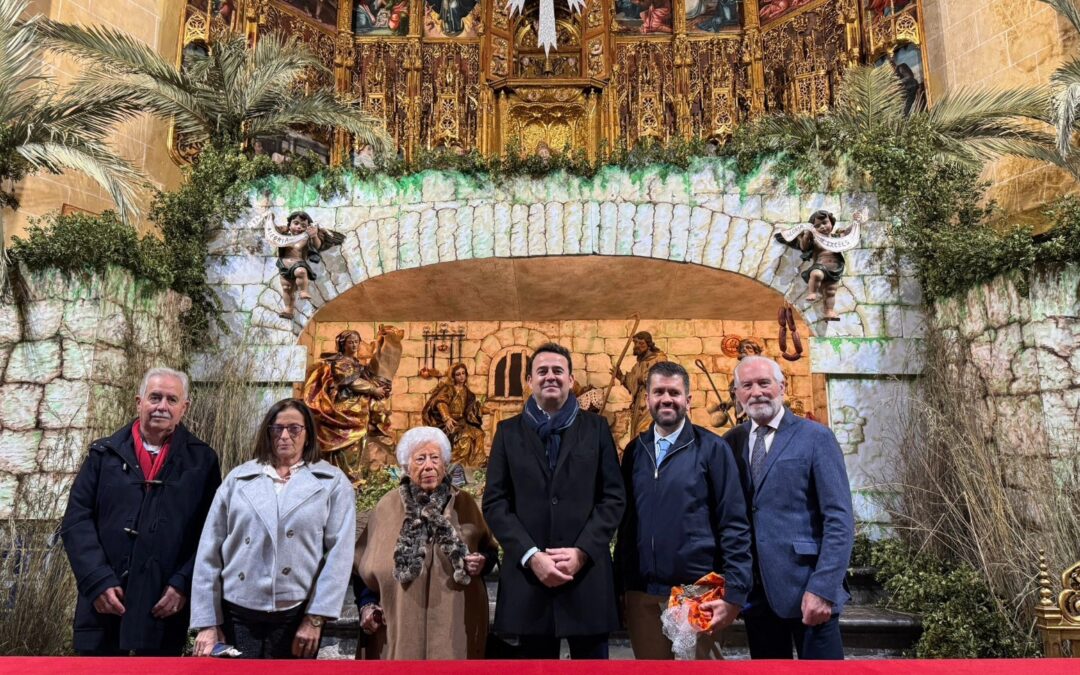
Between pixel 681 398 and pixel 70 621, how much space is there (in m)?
3.41

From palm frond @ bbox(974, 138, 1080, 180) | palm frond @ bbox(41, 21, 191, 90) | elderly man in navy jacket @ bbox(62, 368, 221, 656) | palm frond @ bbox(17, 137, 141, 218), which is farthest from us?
palm frond @ bbox(974, 138, 1080, 180)

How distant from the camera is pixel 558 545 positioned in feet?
8.42

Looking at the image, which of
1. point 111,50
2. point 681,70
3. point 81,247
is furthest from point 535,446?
point 681,70

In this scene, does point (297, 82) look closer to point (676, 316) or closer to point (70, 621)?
point (676, 316)

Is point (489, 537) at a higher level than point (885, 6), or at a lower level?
lower

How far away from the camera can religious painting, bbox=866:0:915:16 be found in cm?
991

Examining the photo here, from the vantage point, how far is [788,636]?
8.86ft

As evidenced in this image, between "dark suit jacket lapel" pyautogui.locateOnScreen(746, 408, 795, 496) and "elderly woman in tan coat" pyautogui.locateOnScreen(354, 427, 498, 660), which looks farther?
"dark suit jacket lapel" pyautogui.locateOnScreen(746, 408, 795, 496)

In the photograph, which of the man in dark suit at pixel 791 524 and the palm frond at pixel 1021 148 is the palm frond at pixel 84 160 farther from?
the palm frond at pixel 1021 148

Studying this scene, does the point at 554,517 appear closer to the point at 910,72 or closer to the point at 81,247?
the point at 81,247

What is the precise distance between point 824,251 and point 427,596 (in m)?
4.48

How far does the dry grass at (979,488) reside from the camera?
13.9ft

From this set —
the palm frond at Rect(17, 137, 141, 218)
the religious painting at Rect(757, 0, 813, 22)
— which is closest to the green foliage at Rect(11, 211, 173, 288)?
the palm frond at Rect(17, 137, 141, 218)

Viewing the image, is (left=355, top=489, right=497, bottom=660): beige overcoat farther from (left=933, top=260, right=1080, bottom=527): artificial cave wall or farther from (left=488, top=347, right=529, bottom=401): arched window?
(left=488, top=347, right=529, bottom=401): arched window
